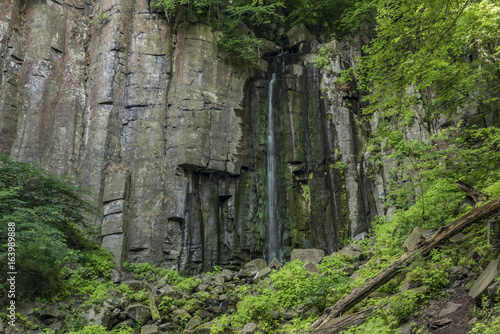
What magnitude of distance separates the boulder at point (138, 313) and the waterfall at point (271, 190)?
7.57 meters

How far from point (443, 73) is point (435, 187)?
9.28 feet

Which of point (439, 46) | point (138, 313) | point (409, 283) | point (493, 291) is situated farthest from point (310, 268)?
point (439, 46)

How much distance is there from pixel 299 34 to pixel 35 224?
16889mm

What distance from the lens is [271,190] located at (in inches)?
713

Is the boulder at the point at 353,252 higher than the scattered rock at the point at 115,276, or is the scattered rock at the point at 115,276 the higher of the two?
the boulder at the point at 353,252

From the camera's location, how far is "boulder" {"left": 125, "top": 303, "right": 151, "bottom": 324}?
404 inches

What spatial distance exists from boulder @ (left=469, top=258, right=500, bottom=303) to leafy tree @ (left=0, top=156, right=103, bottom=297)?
9054 mm

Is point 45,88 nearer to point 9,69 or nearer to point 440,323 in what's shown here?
point 9,69

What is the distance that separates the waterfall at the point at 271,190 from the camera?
17.1 m

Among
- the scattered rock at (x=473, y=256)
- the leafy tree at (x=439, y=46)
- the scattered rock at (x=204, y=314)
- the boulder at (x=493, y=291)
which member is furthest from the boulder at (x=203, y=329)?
the leafy tree at (x=439, y=46)

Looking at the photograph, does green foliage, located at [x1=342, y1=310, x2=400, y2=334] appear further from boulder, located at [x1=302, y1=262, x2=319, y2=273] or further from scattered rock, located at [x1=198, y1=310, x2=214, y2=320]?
scattered rock, located at [x1=198, y1=310, x2=214, y2=320]

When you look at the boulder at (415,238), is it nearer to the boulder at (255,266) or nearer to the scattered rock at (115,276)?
the boulder at (255,266)

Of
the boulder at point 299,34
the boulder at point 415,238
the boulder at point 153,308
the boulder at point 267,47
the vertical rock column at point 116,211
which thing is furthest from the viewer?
the boulder at point 299,34

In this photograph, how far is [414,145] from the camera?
9.27 metres
